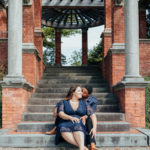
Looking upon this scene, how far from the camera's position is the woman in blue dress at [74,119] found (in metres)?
4.61

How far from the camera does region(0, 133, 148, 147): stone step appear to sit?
16.9ft

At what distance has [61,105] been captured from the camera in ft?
16.5

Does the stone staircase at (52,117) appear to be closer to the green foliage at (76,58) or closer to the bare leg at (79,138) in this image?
the bare leg at (79,138)

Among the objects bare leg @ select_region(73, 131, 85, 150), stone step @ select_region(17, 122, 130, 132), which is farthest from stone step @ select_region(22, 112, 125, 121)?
bare leg @ select_region(73, 131, 85, 150)

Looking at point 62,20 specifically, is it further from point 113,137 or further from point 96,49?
point 113,137

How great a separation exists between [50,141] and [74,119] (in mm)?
782

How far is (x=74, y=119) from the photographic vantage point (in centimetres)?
476

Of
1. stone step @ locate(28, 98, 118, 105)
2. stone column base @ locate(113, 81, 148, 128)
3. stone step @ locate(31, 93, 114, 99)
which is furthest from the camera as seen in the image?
stone step @ locate(31, 93, 114, 99)

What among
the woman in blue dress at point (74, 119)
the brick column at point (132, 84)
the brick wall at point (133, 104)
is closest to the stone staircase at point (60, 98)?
the brick wall at point (133, 104)

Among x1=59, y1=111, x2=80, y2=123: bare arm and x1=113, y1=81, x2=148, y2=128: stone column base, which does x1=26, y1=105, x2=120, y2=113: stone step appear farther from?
x1=59, y1=111, x2=80, y2=123: bare arm

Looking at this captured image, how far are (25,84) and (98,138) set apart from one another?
8.59 ft

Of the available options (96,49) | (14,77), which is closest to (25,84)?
(14,77)

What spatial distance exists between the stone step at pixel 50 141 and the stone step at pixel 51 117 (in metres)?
1.37

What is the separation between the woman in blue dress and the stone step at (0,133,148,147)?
1.03 ft
